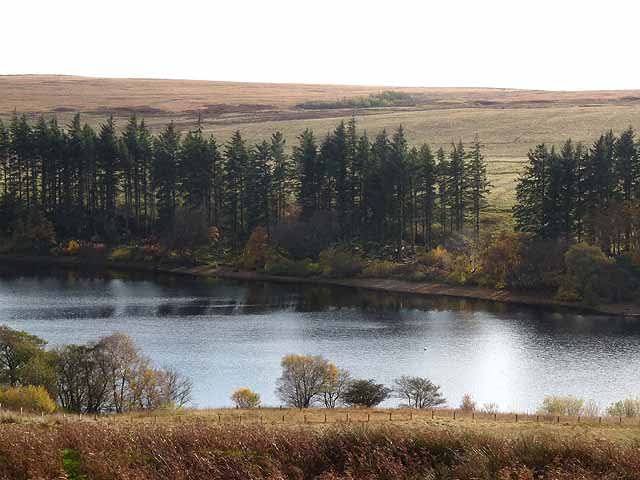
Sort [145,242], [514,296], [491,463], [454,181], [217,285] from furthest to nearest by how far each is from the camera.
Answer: [145,242], [454,181], [217,285], [514,296], [491,463]

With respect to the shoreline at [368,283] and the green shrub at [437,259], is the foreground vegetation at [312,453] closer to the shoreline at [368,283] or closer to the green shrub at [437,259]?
the shoreline at [368,283]

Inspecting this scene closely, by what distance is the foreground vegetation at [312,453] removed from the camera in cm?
3172

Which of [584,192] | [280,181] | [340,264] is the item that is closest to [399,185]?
[340,264]

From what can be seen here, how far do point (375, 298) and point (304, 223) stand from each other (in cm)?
1771

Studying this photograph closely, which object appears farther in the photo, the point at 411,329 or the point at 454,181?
the point at 454,181

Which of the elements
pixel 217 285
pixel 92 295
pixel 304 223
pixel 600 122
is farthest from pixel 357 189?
pixel 600 122

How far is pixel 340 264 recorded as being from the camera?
96.1 m

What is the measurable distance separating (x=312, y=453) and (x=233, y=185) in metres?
77.6

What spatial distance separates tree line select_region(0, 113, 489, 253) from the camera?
4050 inches

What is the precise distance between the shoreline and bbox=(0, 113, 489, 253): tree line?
217 inches

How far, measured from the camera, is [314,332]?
237 feet

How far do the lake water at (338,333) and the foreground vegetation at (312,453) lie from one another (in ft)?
60.3

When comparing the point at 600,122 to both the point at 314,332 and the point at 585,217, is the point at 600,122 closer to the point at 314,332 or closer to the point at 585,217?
the point at 585,217

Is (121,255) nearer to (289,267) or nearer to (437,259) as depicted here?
(289,267)
